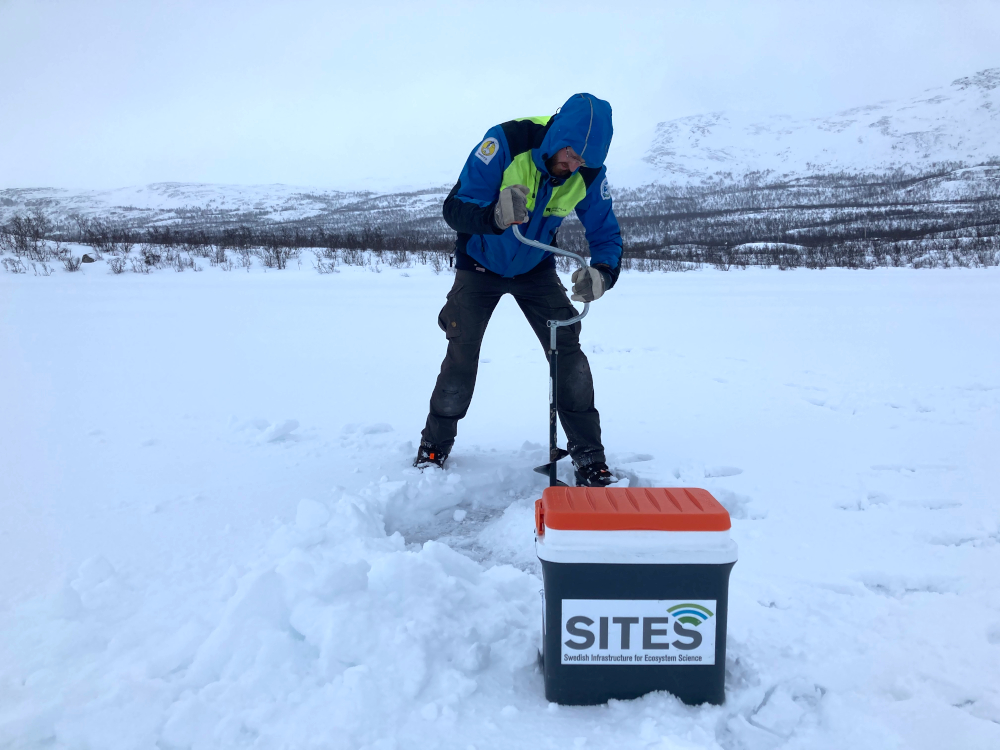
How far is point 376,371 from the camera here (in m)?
4.43

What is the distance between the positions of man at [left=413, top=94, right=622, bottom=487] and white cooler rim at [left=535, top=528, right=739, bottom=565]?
1.13 meters

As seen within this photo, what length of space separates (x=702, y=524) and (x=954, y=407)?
3079 millimetres

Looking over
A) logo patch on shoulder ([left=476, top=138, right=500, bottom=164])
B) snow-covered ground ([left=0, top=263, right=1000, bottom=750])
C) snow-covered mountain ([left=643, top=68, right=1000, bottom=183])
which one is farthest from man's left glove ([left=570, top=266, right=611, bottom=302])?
snow-covered mountain ([left=643, top=68, right=1000, bottom=183])

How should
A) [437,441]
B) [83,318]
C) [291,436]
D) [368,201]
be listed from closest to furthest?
[437,441], [291,436], [83,318], [368,201]

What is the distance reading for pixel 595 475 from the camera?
2.40 meters

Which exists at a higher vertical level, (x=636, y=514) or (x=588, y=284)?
(x=588, y=284)

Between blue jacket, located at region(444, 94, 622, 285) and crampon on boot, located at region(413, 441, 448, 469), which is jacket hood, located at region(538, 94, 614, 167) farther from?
crampon on boot, located at region(413, 441, 448, 469)

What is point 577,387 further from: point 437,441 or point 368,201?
point 368,201

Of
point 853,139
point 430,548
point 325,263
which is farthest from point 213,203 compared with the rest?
point 853,139

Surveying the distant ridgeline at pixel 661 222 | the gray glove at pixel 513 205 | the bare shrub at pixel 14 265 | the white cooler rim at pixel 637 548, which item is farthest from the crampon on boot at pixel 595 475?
the distant ridgeline at pixel 661 222

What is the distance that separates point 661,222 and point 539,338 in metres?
54.6

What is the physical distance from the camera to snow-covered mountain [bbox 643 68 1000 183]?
88.5 m

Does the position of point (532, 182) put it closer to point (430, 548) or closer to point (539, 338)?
point (539, 338)

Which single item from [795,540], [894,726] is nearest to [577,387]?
[795,540]
